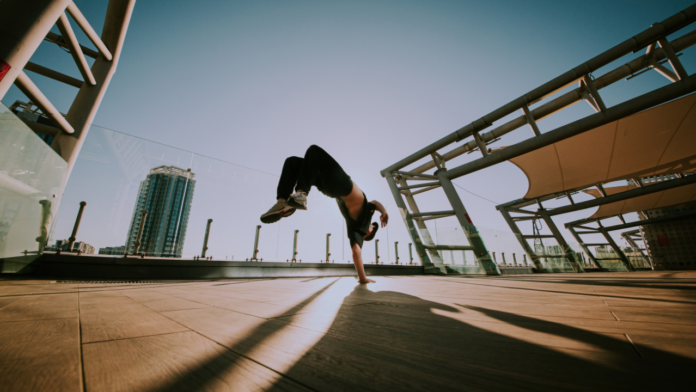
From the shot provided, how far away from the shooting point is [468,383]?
35 cm

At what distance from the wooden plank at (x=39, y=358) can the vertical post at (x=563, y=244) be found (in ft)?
44.2

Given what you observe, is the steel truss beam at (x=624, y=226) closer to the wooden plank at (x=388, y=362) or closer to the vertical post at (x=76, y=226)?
the wooden plank at (x=388, y=362)

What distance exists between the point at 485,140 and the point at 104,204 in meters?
9.21

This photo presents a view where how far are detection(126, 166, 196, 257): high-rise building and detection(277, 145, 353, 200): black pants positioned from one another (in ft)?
12.6

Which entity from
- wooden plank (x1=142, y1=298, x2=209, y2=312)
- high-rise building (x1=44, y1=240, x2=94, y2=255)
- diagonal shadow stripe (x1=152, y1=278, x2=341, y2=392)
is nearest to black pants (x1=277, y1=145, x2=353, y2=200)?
wooden plank (x1=142, y1=298, x2=209, y2=312)

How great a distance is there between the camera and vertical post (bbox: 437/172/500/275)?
6.04 meters

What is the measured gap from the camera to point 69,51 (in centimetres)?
416

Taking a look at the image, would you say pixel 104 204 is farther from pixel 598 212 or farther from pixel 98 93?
pixel 598 212

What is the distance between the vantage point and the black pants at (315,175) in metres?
2.11

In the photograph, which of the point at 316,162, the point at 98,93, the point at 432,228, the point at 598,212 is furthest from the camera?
the point at 598,212

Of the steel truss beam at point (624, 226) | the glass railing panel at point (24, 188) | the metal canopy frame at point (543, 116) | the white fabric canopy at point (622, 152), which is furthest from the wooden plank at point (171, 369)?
the steel truss beam at point (624, 226)

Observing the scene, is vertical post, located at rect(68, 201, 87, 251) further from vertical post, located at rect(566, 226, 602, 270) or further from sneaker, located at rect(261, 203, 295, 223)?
vertical post, located at rect(566, 226, 602, 270)

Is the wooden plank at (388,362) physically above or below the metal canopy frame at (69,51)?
below

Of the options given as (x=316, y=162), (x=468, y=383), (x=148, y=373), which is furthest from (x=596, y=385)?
(x=316, y=162)
